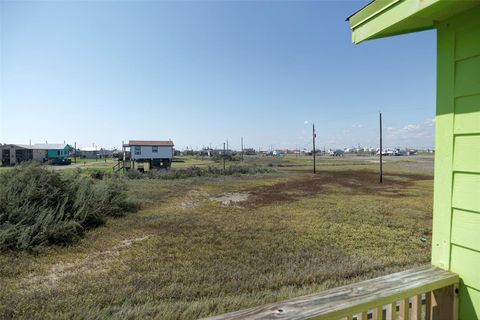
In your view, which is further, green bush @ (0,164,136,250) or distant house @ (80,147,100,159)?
distant house @ (80,147,100,159)

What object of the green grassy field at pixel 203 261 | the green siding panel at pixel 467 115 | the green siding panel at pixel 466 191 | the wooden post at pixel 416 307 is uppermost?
the green siding panel at pixel 467 115

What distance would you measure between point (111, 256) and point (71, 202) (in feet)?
11.9

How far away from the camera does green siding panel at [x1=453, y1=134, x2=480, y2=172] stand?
4.50 feet

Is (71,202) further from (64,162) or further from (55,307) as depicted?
(64,162)

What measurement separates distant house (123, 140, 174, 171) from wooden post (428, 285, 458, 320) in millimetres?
31077

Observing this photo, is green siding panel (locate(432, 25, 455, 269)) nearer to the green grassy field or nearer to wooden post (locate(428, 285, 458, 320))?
wooden post (locate(428, 285, 458, 320))

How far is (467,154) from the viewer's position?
4.64 feet

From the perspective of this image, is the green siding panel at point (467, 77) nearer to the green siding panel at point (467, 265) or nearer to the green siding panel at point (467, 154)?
the green siding panel at point (467, 154)

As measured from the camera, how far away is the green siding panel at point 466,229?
55.0 inches

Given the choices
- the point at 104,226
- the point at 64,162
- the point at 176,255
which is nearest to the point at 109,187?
the point at 104,226

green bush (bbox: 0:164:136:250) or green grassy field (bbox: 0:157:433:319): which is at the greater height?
green bush (bbox: 0:164:136:250)

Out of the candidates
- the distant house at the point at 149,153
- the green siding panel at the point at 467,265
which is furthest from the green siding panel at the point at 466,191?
the distant house at the point at 149,153

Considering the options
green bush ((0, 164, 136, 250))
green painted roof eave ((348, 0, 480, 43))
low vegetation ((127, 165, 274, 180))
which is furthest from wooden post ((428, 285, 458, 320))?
low vegetation ((127, 165, 274, 180))

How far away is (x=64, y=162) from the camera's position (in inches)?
1716
